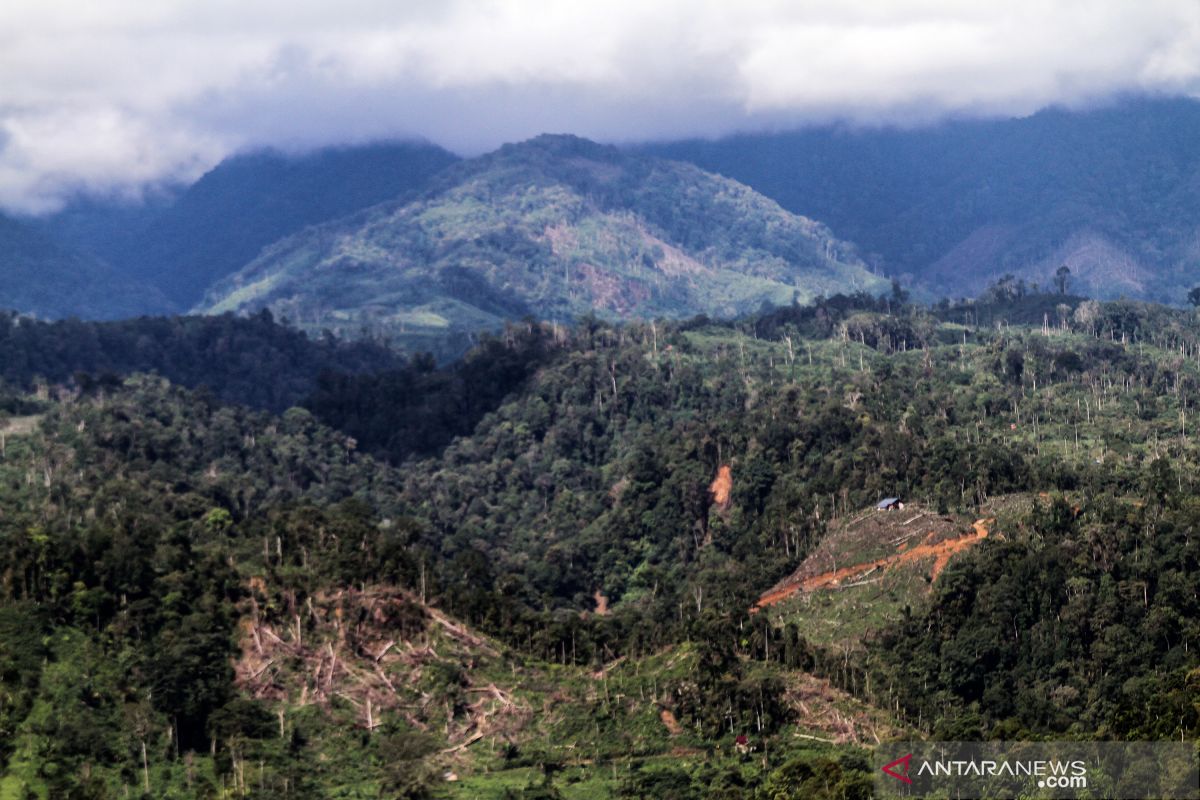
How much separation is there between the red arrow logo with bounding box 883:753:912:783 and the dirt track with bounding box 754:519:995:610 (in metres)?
21.4

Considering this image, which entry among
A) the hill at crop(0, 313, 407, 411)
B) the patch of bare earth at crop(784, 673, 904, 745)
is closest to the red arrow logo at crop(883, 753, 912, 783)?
the patch of bare earth at crop(784, 673, 904, 745)

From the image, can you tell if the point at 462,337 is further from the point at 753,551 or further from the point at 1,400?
the point at 753,551

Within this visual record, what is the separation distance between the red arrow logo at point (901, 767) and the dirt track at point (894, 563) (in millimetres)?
21356

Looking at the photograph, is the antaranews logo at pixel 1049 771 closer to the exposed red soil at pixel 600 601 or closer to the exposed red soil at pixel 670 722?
the exposed red soil at pixel 670 722

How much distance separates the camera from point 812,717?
5953 cm

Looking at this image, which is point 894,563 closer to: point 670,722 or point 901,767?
point 670,722

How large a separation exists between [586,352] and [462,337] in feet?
171

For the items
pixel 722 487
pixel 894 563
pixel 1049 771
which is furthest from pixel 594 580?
pixel 1049 771

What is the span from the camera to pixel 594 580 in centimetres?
9862

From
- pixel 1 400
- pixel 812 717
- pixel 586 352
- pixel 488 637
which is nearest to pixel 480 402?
pixel 586 352

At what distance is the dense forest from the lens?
2267 inches

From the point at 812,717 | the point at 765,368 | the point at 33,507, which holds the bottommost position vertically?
the point at 812,717

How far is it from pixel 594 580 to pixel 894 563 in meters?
27.3

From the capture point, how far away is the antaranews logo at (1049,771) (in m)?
43.8
